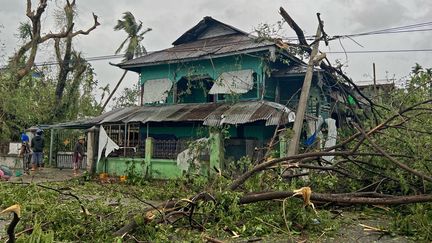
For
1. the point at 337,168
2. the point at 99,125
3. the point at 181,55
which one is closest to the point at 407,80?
the point at 337,168

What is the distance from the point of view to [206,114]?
13180 millimetres

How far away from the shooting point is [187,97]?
16.4 metres

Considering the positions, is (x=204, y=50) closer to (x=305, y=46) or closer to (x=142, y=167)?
(x=142, y=167)

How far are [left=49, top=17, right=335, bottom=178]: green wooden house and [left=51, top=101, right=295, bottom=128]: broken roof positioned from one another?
0.03m

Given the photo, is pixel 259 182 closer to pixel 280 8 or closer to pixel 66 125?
pixel 280 8

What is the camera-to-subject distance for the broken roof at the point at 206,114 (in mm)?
11773

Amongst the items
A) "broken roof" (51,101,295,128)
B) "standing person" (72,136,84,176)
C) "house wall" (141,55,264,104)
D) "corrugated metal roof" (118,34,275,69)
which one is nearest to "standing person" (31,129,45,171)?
"standing person" (72,136,84,176)

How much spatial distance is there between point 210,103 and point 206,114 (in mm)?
1521

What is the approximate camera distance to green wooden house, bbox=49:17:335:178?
40.5ft

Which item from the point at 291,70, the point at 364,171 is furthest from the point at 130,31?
the point at 364,171

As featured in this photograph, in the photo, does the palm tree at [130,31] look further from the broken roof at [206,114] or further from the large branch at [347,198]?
the large branch at [347,198]

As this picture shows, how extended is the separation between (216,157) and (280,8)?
18.0 ft

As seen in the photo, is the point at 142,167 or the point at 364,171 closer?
the point at 364,171

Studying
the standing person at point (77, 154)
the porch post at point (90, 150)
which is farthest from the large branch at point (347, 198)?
the standing person at point (77, 154)
